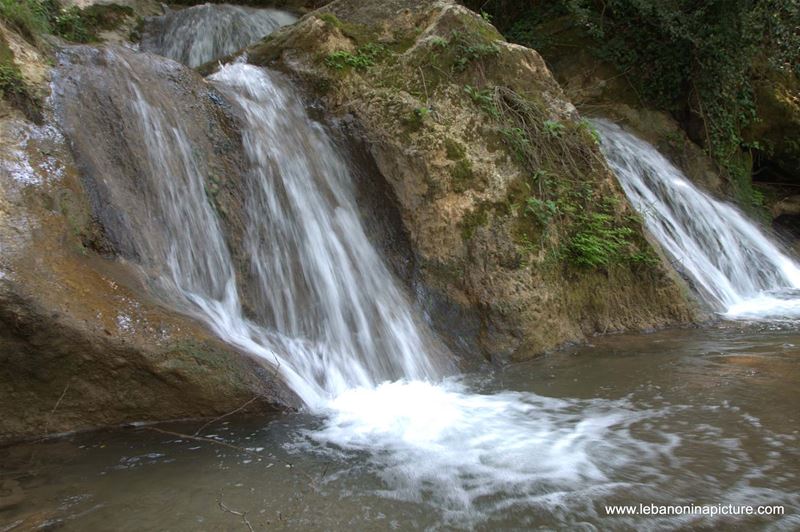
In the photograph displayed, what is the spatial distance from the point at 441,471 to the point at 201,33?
356 inches

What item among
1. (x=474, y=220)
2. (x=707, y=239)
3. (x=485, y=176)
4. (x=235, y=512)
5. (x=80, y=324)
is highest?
(x=485, y=176)

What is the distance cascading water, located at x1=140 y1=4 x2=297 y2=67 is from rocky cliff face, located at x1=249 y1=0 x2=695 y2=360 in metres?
3.42

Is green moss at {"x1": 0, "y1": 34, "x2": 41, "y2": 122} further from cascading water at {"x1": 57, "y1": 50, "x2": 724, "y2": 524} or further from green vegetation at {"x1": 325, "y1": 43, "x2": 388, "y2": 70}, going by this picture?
green vegetation at {"x1": 325, "y1": 43, "x2": 388, "y2": 70}

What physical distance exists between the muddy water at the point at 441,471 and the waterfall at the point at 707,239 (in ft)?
11.5

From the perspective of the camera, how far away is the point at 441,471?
117 inches

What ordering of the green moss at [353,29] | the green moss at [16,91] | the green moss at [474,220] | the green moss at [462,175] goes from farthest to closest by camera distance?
the green moss at [353,29]
the green moss at [462,175]
the green moss at [474,220]
the green moss at [16,91]

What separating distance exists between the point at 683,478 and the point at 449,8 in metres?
5.67

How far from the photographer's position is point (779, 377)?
4.05 m

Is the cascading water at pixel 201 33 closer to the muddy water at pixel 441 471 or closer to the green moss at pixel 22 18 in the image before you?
the green moss at pixel 22 18

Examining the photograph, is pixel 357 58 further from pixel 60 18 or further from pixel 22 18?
pixel 60 18

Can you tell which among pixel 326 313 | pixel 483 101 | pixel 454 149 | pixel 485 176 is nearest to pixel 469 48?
pixel 483 101

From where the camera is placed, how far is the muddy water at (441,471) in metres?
2.52

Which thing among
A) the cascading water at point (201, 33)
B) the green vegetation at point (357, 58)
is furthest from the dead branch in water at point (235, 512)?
the cascading water at point (201, 33)

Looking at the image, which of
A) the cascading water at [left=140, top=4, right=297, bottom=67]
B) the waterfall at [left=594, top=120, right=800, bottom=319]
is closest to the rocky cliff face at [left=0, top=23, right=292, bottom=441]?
the waterfall at [left=594, top=120, right=800, bottom=319]
